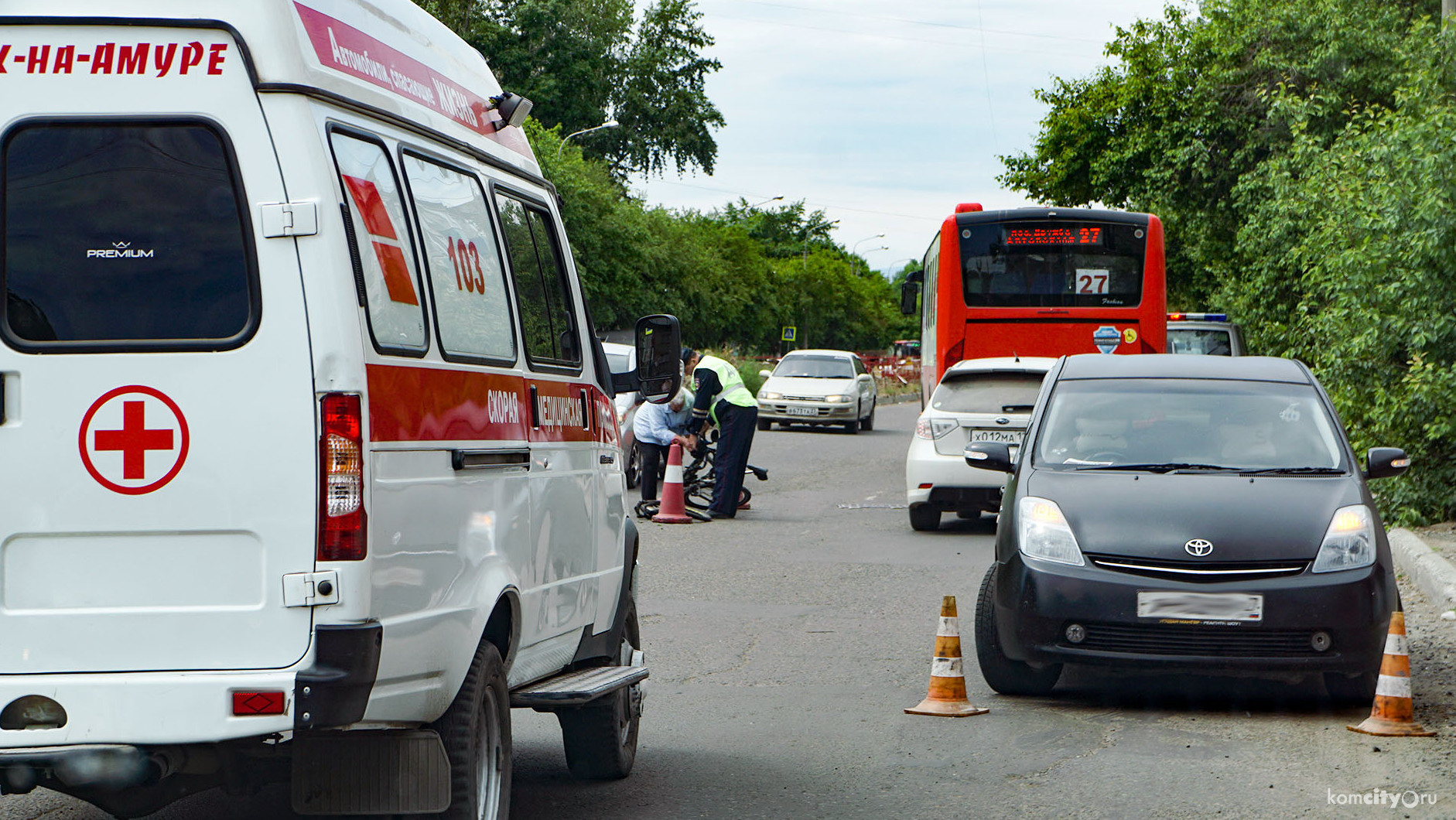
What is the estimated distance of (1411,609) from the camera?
10219 mm

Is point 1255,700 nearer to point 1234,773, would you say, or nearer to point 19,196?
point 1234,773

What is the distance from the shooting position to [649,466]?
17.1m

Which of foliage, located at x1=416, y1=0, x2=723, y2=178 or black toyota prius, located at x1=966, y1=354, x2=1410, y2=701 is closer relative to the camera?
black toyota prius, located at x1=966, y1=354, x2=1410, y2=701

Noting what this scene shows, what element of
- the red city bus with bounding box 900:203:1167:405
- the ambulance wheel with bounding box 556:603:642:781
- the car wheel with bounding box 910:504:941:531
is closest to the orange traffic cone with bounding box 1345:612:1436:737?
the ambulance wheel with bounding box 556:603:642:781

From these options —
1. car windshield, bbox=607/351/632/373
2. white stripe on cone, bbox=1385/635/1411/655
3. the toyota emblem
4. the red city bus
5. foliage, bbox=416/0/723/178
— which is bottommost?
white stripe on cone, bbox=1385/635/1411/655

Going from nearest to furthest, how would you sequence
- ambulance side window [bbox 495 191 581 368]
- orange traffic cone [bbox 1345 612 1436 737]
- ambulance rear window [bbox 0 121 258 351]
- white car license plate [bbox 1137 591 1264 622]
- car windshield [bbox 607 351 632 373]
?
1. ambulance rear window [bbox 0 121 258 351]
2. ambulance side window [bbox 495 191 581 368]
3. orange traffic cone [bbox 1345 612 1436 737]
4. white car license plate [bbox 1137 591 1264 622]
5. car windshield [bbox 607 351 632 373]

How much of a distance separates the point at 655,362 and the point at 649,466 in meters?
10.5

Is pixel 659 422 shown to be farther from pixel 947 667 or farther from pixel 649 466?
pixel 947 667

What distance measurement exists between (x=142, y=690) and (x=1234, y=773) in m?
3.99

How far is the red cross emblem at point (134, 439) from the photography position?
3.88m

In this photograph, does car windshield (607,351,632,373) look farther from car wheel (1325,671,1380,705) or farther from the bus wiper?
car wheel (1325,671,1380,705)

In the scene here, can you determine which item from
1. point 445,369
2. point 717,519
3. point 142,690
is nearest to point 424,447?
point 445,369

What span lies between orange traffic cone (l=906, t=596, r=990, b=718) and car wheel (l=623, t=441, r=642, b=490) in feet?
39.1

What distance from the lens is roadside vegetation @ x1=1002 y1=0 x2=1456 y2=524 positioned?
13781mm
